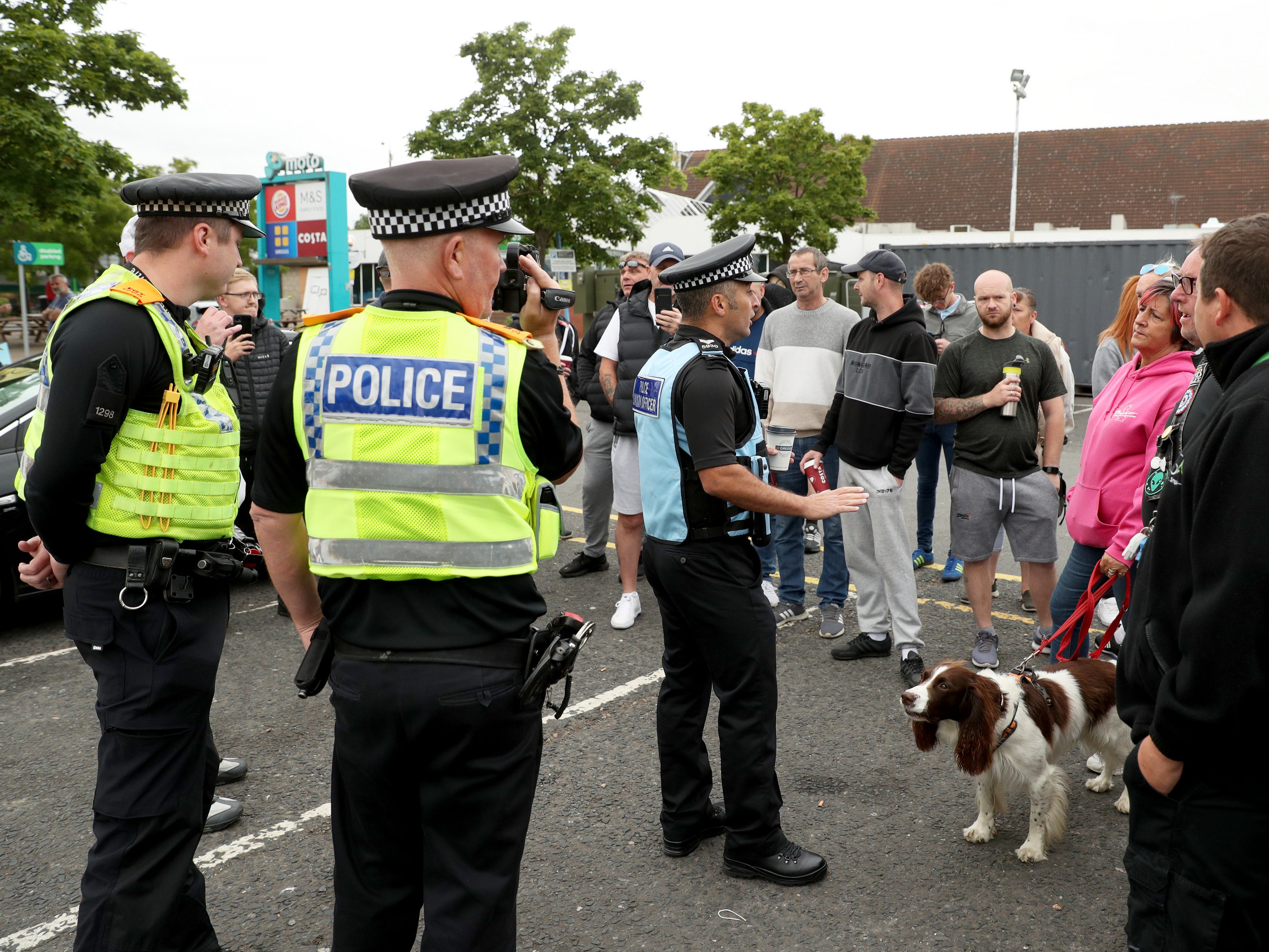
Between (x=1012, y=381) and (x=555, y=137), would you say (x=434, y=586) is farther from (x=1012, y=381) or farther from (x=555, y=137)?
(x=555, y=137)

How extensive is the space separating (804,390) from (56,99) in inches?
690

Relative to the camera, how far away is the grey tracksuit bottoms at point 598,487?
7098mm

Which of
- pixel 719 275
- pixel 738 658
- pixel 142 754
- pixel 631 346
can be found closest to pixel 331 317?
pixel 142 754

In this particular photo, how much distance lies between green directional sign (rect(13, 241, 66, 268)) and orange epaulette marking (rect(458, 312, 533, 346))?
23422 millimetres

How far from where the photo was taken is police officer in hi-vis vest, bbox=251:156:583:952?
6.53ft

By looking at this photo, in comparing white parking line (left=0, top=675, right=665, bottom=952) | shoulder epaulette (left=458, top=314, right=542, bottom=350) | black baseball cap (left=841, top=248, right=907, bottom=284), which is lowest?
white parking line (left=0, top=675, right=665, bottom=952)

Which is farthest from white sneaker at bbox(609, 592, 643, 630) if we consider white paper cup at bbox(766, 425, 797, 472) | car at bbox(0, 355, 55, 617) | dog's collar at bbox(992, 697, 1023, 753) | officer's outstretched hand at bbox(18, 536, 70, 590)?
officer's outstretched hand at bbox(18, 536, 70, 590)

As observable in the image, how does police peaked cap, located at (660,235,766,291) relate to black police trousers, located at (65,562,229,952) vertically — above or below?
above

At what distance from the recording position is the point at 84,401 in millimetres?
2500

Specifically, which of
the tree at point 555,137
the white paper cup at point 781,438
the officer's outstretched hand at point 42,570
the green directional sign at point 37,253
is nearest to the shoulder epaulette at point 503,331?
the officer's outstretched hand at point 42,570

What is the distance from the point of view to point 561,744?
4445 millimetres

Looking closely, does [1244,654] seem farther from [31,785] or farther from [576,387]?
[576,387]

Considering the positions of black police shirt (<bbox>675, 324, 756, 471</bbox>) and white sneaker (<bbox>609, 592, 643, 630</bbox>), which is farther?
white sneaker (<bbox>609, 592, 643, 630</bbox>)

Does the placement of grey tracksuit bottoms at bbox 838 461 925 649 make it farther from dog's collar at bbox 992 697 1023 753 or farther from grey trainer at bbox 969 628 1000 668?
dog's collar at bbox 992 697 1023 753
